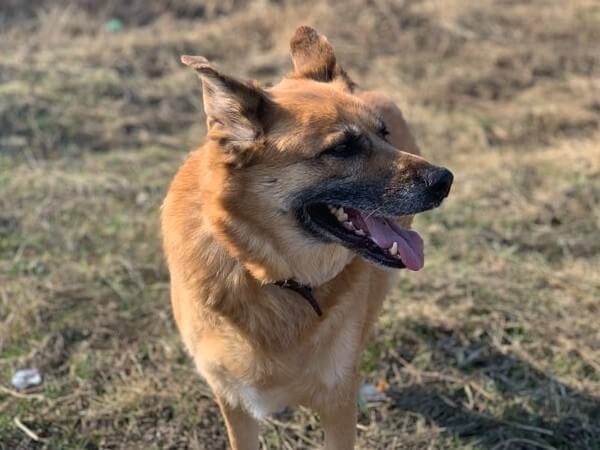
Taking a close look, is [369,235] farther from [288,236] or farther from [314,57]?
[314,57]

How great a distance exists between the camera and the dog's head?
9.68ft

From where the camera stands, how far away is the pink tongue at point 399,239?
3076 mm

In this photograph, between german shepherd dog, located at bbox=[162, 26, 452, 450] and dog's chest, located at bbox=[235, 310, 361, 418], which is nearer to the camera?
german shepherd dog, located at bbox=[162, 26, 452, 450]

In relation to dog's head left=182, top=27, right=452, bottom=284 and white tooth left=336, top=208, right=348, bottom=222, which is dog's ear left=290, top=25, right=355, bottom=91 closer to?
dog's head left=182, top=27, right=452, bottom=284

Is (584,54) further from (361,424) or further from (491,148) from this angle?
(361,424)

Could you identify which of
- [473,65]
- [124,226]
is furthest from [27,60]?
[473,65]

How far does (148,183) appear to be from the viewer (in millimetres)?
6238

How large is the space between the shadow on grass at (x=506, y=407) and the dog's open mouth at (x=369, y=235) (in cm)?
128

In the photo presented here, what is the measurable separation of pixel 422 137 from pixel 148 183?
260 cm

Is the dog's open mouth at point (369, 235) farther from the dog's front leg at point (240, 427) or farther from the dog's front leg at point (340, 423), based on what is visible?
the dog's front leg at point (240, 427)

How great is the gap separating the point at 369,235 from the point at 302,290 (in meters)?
0.35

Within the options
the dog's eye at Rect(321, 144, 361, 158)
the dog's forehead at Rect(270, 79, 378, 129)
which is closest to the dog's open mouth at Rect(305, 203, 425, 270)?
the dog's eye at Rect(321, 144, 361, 158)

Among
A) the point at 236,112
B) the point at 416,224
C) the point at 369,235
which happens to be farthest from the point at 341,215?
the point at 416,224

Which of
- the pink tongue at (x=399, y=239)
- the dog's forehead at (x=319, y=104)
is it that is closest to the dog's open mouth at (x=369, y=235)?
the pink tongue at (x=399, y=239)
